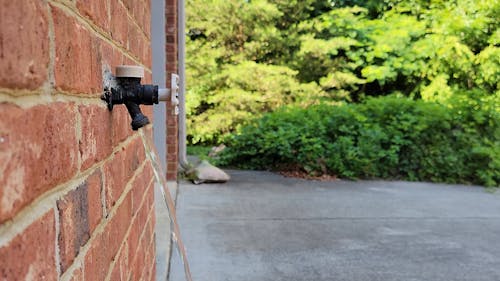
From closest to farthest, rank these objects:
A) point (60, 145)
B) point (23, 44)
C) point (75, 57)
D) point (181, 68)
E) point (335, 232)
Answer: point (23, 44) < point (60, 145) < point (75, 57) < point (335, 232) < point (181, 68)

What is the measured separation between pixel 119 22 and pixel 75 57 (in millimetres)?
492

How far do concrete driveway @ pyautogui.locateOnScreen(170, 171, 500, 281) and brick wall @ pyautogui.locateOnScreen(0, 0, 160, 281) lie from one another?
1.91 metres

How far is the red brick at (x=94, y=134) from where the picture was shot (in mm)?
825

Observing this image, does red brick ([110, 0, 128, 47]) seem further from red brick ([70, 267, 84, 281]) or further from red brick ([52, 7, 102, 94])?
red brick ([70, 267, 84, 281])

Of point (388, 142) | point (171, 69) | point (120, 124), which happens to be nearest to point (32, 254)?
point (120, 124)

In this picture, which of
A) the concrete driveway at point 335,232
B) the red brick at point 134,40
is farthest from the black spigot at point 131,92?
the concrete driveway at point 335,232

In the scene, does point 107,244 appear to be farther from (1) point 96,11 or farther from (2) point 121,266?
(1) point 96,11

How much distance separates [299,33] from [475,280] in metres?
9.83

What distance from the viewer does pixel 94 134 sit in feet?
2.98

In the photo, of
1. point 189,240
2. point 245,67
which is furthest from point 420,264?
point 245,67

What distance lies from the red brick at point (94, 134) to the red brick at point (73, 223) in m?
0.06

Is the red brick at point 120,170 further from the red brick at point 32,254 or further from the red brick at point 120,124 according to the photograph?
the red brick at point 32,254

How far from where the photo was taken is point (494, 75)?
10281 millimetres

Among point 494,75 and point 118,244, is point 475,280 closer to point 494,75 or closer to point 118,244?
point 118,244
